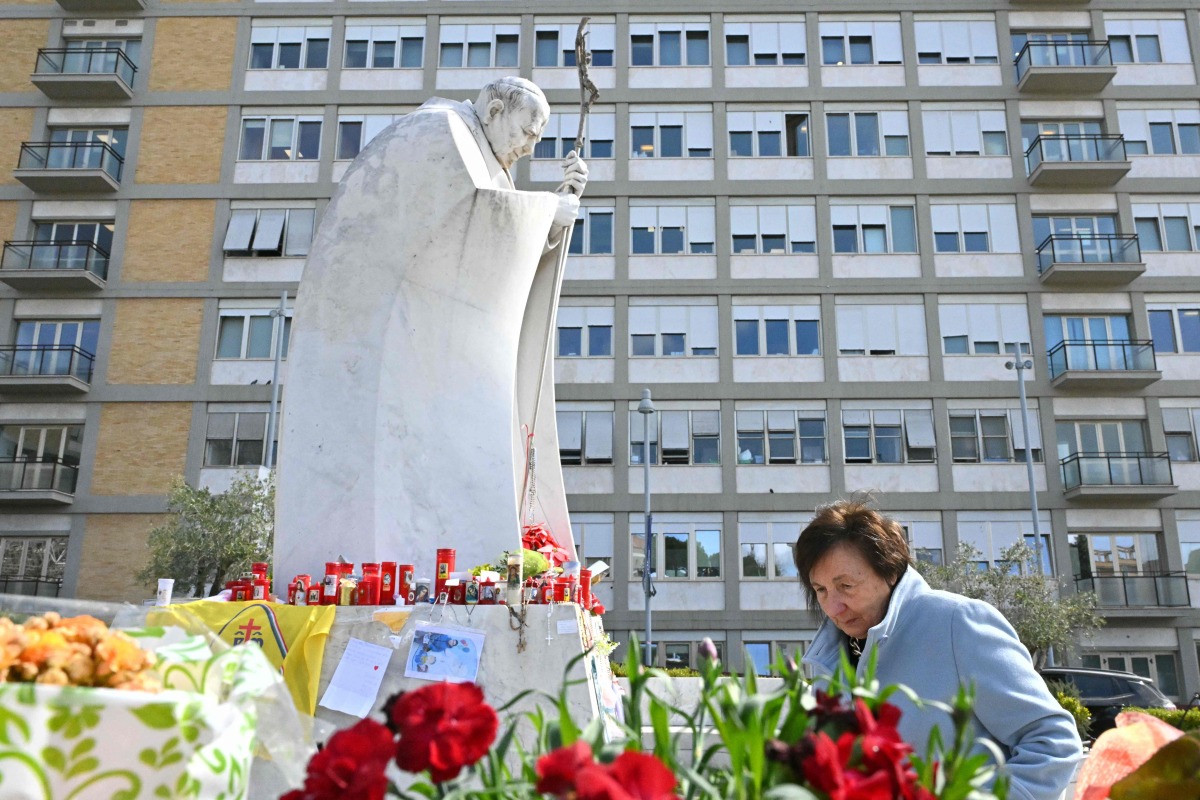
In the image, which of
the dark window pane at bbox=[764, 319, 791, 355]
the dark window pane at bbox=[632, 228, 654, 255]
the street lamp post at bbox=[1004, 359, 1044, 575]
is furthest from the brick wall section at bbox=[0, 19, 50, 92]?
the street lamp post at bbox=[1004, 359, 1044, 575]

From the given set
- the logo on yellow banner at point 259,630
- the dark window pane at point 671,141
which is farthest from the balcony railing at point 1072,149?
the logo on yellow banner at point 259,630

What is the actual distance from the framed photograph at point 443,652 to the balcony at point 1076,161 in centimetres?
3060

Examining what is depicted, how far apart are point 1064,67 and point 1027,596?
54.3 feet

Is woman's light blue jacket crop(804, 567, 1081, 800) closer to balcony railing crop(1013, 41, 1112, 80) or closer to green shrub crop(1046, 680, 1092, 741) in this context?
green shrub crop(1046, 680, 1092, 741)

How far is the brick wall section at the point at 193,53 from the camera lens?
33.4 metres

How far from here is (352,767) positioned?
1059 mm

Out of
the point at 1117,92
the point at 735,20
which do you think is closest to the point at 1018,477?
the point at 1117,92

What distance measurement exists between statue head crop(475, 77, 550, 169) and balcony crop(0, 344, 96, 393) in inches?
1068

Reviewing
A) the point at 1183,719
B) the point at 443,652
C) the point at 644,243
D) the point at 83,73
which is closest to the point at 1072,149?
the point at 644,243

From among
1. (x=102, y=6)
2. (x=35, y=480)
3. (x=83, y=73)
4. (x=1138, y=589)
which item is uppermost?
(x=102, y=6)

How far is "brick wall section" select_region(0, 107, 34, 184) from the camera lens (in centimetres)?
3284

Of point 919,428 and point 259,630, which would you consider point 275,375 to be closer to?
point 919,428

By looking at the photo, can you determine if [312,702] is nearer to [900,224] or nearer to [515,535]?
[515,535]

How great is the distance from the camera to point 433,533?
20.9ft
